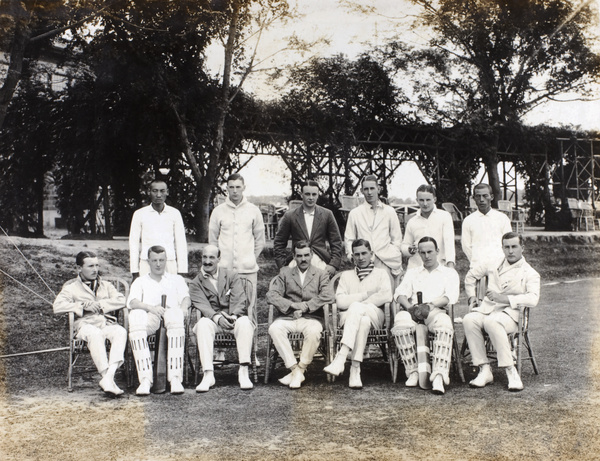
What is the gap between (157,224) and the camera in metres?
5.89

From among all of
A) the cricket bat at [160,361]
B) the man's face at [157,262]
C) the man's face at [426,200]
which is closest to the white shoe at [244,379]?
the cricket bat at [160,361]

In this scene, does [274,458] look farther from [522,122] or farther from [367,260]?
[522,122]

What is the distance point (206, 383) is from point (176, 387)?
0.23 metres

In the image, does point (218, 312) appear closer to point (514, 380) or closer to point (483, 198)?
point (514, 380)

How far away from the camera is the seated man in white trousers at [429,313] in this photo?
487cm

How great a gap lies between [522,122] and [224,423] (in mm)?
18847

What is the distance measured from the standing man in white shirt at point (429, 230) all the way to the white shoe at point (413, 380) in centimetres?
122

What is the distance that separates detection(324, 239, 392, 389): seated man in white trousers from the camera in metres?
5.04

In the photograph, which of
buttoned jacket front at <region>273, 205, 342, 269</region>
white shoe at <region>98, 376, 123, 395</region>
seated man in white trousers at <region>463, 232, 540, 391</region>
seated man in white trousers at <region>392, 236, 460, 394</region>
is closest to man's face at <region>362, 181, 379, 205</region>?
buttoned jacket front at <region>273, 205, 342, 269</region>

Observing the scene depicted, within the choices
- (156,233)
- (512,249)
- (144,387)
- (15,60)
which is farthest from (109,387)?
(15,60)

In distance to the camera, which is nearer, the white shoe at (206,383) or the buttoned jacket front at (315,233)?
the white shoe at (206,383)

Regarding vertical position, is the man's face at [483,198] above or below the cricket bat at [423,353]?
above

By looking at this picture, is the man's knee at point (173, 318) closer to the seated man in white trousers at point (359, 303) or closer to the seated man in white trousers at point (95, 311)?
the seated man in white trousers at point (95, 311)

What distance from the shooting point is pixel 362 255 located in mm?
5453
